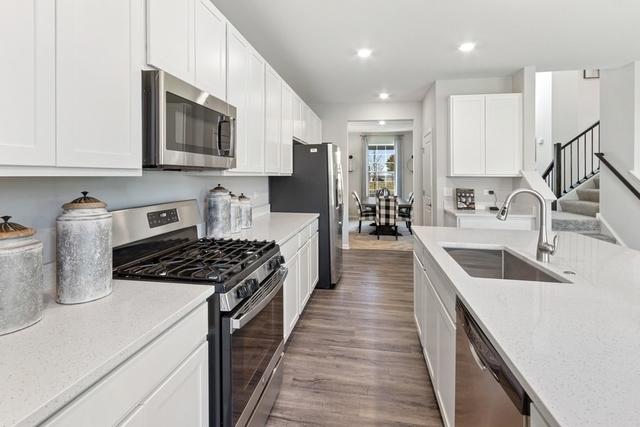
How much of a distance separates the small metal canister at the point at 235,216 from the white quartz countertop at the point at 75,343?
1.24 meters

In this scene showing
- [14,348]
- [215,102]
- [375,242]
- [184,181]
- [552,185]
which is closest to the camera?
[14,348]

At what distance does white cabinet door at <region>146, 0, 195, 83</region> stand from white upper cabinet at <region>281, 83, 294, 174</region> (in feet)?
5.51

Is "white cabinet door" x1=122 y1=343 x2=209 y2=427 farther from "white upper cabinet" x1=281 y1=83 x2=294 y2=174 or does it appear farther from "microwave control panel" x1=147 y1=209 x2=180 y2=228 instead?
"white upper cabinet" x1=281 y1=83 x2=294 y2=174

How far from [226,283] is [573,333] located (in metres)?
1.08

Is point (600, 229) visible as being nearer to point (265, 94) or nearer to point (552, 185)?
point (552, 185)

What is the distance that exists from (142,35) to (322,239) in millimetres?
2824

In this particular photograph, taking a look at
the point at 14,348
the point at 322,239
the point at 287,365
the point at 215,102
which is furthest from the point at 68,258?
the point at 322,239

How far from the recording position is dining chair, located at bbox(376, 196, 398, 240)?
7039mm

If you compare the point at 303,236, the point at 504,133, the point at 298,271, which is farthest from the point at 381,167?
the point at 298,271

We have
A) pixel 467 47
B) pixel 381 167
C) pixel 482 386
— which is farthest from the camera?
pixel 381 167

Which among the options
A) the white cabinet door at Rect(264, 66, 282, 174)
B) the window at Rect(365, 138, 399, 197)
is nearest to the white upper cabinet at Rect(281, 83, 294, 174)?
the white cabinet door at Rect(264, 66, 282, 174)

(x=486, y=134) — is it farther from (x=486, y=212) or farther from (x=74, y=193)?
(x=74, y=193)

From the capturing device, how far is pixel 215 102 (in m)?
1.83

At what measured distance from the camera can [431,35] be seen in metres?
3.18
